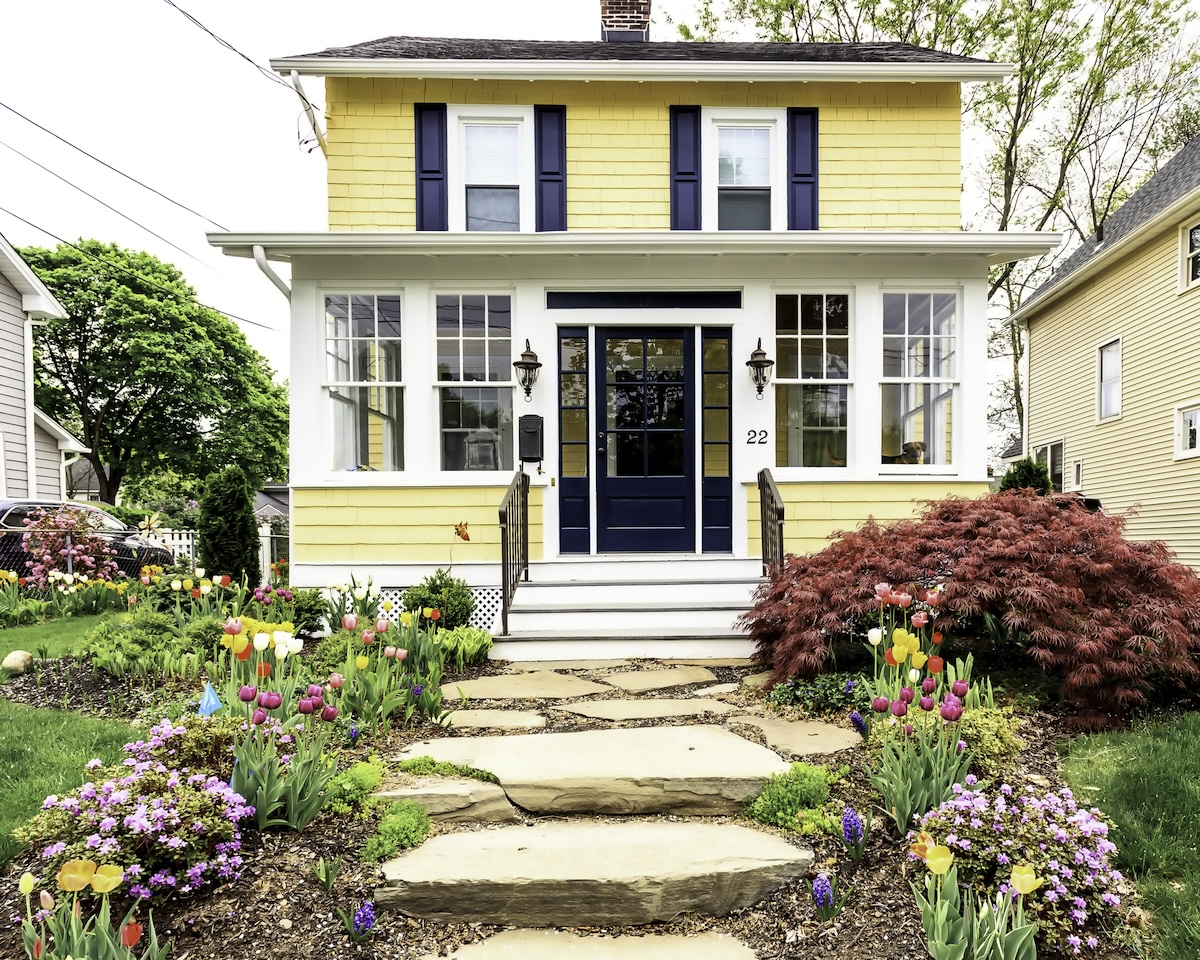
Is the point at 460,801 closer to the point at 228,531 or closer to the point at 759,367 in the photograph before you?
→ the point at 759,367

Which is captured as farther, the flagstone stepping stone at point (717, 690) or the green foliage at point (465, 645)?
the green foliage at point (465, 645)

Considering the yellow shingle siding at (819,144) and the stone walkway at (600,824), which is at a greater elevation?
the yellow shingle siding at (819,144)

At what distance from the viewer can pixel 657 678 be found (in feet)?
13.8

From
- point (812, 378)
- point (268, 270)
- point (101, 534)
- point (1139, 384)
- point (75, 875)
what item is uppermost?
point (268, 270)

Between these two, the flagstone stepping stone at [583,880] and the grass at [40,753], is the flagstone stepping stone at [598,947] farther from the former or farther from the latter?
the grass at [40,753]

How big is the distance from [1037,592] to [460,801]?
9.24 ft

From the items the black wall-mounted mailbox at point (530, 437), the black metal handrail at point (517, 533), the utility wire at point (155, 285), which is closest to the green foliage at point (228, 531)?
the black metal handrail at point (517, 533)

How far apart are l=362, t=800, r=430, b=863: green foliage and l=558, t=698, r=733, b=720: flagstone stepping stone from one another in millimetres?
1254

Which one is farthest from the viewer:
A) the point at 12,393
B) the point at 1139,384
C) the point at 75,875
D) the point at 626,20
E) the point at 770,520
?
the point at 12,393

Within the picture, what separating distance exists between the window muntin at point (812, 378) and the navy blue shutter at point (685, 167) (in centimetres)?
138

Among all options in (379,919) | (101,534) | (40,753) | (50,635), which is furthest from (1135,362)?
(101,534)

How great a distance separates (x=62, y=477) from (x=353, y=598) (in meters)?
13.3

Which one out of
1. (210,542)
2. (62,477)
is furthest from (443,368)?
(62,477)

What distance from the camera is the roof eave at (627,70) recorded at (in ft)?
20.7
